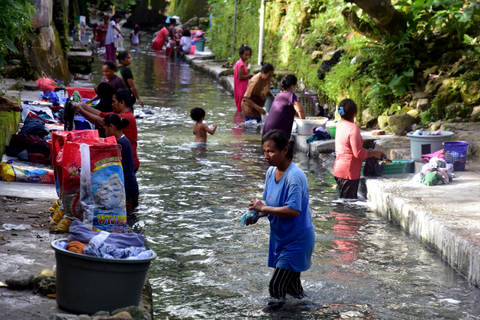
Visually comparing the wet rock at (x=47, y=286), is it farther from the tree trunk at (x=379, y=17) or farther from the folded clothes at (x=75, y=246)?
the tree trunk at (x=379, y=17)

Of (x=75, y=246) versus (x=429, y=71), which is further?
(x=429, y=71)

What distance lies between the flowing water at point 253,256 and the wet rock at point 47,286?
95 centimetres

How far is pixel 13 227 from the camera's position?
18.1 feet

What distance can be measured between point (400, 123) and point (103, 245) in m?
7.85

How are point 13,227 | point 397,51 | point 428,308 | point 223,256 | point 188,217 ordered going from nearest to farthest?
point 428,308, point 13,227, point 223,256, point 188,217, point 397,51

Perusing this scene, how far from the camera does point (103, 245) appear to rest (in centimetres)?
373

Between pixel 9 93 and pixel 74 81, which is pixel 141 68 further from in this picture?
pixel 9 93

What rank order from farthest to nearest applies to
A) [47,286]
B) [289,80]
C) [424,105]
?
[424,105] → [289,80] → [47,286]

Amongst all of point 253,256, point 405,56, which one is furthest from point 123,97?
point 405,56

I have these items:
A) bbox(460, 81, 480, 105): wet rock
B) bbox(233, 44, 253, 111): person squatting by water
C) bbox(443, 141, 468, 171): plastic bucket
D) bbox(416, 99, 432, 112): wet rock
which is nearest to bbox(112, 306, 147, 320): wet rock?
bbox(443, 141, 468, 171): plastic bucket

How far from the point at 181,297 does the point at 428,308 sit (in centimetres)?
214

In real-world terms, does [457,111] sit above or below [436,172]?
above

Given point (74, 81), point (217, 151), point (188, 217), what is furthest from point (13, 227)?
point (74, 81)

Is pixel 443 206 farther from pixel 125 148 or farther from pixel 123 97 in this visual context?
pixel 123 97
